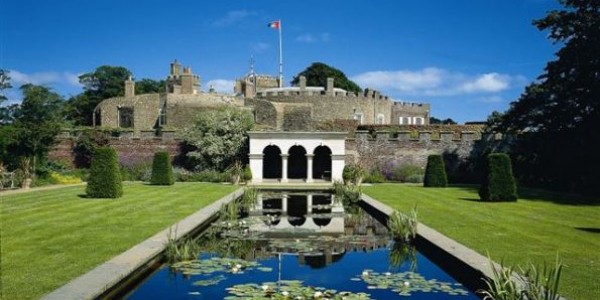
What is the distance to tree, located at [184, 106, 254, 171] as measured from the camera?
31.3 meters

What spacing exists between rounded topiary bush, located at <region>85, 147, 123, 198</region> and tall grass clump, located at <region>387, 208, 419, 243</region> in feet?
34.0

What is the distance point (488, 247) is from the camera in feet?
30.3

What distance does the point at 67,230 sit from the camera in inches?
423

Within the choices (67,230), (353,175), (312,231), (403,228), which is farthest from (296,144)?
(67,230)

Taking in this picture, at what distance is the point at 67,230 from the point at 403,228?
21.6 ft

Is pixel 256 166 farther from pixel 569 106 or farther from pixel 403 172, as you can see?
pixel 569 106

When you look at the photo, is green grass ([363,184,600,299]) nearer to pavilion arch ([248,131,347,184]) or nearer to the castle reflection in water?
the castle reflection in water

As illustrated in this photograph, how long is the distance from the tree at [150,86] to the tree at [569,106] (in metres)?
57.3

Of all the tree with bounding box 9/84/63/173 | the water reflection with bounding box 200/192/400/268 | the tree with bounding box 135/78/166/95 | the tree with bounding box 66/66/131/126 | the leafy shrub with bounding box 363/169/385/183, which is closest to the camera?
the water reflection with bounding box 200/192/400/268

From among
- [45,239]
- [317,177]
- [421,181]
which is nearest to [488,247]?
[45,239]

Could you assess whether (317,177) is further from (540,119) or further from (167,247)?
Answer: (167,247)

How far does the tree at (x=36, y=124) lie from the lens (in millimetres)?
27906

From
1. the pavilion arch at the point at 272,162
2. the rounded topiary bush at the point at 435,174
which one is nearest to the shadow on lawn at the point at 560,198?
the rounded topiary bush at the point at 435,174

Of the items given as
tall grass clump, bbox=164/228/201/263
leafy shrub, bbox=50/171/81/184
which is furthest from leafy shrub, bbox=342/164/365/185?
tall grass clump, bbox=164/228/201/263
